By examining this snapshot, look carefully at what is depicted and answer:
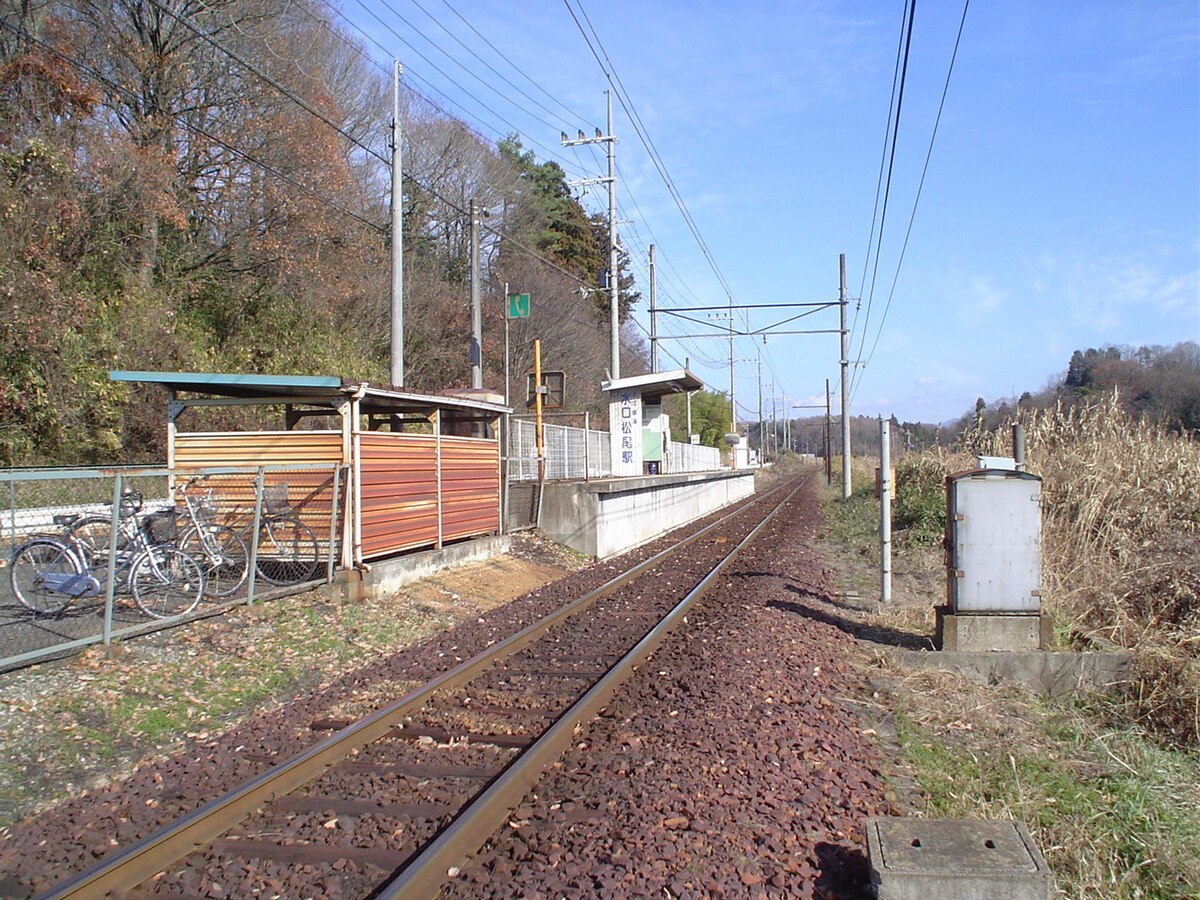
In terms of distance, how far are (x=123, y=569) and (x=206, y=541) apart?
86 centimetres

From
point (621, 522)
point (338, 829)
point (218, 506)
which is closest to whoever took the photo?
point (338, 829)

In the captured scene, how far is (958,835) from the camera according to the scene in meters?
4.21

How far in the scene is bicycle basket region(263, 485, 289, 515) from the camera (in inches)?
443

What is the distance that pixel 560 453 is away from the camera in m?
20.4

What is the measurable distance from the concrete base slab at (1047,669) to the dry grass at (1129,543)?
8.2 inches

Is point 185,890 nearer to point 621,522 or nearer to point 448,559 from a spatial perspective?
point 448,559

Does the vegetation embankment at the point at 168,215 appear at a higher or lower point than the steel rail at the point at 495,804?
higher

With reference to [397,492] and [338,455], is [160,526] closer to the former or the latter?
[338,455]

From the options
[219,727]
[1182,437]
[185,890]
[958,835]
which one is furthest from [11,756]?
[1182,437]

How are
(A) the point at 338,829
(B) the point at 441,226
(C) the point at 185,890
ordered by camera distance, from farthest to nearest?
1. (B) the point at 441,226
2. (A) the point at 338,829
3. (C) the point at 185,890

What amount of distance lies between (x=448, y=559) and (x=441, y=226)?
29749mm

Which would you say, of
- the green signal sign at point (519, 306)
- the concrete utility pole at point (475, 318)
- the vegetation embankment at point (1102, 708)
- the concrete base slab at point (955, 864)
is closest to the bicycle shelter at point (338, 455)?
the vegetation embankment at point (1102, 708)

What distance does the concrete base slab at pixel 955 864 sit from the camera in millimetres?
3844

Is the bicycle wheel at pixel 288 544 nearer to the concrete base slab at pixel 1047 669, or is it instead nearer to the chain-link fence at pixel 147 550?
the chain-link fence at pixel 147 550
